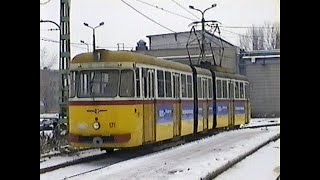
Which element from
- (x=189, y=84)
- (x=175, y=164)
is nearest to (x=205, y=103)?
(x=189, y=84)

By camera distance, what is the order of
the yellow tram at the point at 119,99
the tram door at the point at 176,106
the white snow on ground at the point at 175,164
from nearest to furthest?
the white snow on ground at the point at 175,164
the yellow tram at the point at 119,99
the tram door at the point at 176,106

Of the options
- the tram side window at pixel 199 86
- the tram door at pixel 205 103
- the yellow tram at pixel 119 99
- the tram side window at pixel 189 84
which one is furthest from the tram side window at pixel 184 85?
the tram door at pixel 205 103

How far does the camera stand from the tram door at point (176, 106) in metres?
8.60

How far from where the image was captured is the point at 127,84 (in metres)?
7.20

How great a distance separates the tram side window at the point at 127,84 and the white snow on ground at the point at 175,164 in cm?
82

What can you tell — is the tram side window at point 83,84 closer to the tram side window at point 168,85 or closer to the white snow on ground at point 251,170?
the tram side window at point 168,85

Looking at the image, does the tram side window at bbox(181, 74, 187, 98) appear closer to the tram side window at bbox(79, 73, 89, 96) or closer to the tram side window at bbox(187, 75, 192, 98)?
the tram side window at bbox(187, 75, 192, 98)

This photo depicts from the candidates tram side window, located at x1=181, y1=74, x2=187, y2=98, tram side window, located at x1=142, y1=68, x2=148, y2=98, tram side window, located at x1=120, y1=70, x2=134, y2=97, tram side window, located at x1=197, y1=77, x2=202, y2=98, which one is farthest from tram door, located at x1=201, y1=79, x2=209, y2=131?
tram side window, located at x1=120, y1=70, x2=134, y2=97

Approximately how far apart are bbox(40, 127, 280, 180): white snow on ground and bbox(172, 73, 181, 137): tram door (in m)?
0.28

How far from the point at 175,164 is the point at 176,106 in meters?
2.32
